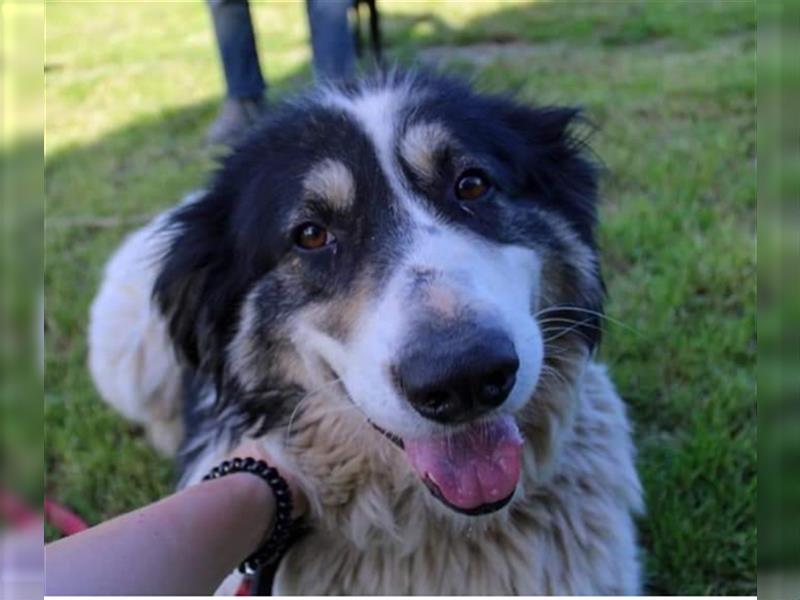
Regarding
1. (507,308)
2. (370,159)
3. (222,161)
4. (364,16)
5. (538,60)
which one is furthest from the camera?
(364,16)

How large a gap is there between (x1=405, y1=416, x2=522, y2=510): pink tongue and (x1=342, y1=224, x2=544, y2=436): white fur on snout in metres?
0.19

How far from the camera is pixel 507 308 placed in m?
1.83

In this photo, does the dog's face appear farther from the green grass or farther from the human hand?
the green grass

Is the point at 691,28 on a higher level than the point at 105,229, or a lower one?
higher

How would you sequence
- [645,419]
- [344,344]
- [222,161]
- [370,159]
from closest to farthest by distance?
1. [344,344]
2. [370,159]
3. [222,161]
4. [645,419]

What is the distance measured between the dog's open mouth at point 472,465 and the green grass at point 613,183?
2.98 feet

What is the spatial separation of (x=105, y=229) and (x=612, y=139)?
10.2 ft

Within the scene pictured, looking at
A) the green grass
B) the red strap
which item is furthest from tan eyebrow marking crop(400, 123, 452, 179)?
the red strap

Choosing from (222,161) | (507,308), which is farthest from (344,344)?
(222,161)

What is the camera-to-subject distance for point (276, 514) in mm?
2285

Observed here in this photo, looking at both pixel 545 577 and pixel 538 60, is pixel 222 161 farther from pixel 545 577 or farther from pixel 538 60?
pixel 538 60

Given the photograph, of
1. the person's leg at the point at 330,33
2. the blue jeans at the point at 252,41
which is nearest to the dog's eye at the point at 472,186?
the blue jeans at the point at 252,41

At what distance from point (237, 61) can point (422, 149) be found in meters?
3.58

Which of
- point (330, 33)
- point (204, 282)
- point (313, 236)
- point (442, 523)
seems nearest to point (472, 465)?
point (442, 523)
